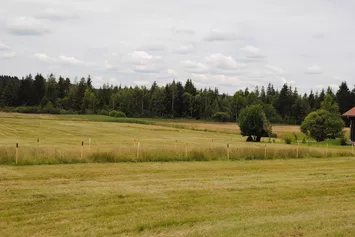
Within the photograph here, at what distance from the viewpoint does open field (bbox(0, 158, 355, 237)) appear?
381 inches

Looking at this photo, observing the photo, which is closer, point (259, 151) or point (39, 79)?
point (259, 151)

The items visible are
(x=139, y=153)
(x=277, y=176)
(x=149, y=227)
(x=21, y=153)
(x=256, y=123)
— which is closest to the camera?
(x=149, y=227)

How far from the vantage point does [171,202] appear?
1248cm

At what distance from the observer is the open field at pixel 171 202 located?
968 centimetres

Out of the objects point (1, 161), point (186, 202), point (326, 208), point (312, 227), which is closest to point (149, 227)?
point (186, 202)

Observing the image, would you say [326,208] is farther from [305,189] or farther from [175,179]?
[175,179]

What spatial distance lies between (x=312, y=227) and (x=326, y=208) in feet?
8.41

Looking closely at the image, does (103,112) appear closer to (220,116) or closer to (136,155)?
(220,116)

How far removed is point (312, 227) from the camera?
9.85 metres

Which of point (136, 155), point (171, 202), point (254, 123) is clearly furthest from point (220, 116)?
point (171, 202)

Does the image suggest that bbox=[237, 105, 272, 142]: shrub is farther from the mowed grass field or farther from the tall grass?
the mowed grass field

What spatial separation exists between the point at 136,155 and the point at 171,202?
1093 cm

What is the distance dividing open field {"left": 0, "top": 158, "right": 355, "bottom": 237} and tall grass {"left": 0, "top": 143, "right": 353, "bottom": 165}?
1459 millimetres

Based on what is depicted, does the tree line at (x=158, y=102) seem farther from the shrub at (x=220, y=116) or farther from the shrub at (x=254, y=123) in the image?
the shrub at (x=254, y=123)
